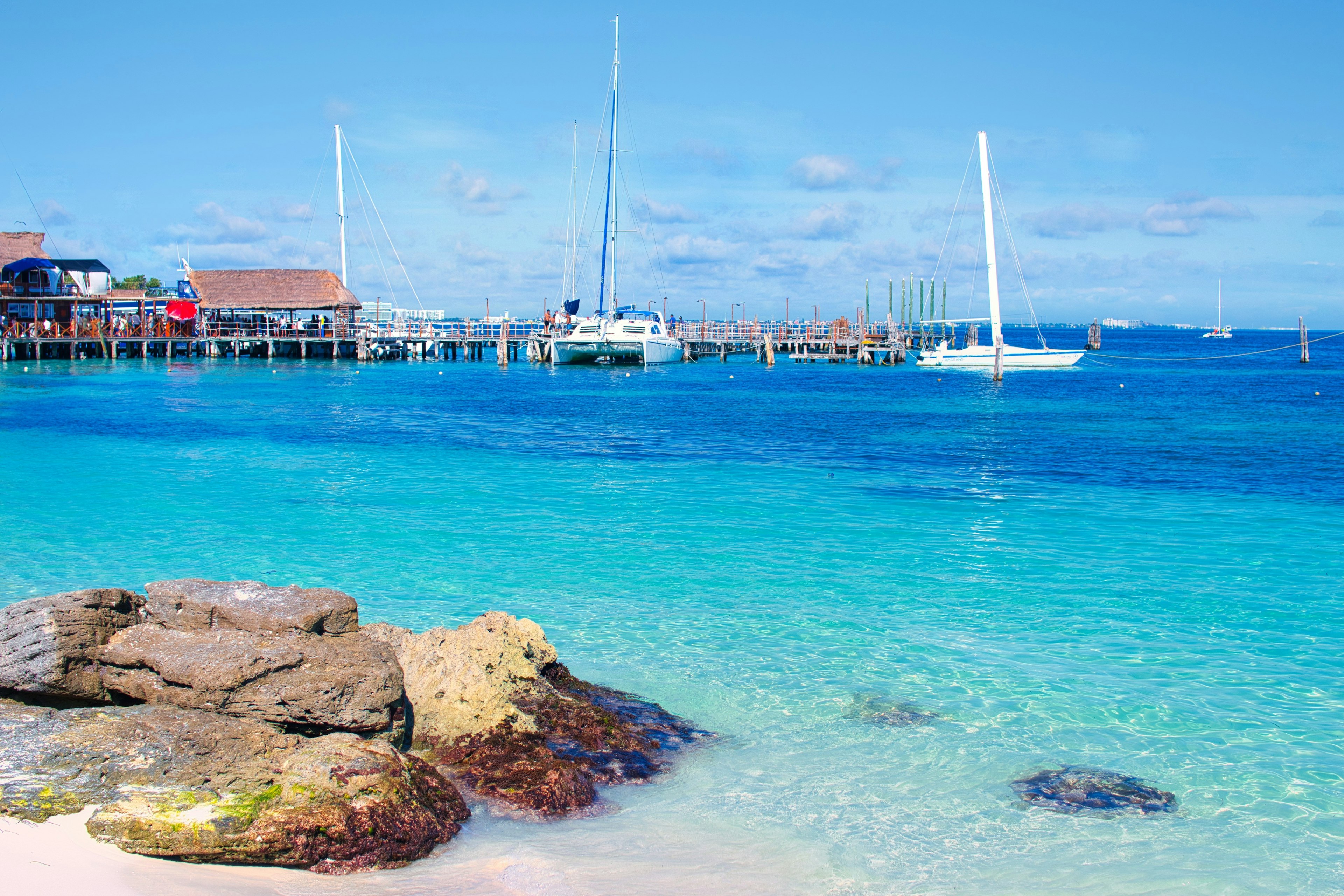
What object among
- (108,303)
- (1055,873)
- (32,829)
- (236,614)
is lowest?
(1055,873)

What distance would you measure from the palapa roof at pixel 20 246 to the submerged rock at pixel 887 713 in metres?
57.5

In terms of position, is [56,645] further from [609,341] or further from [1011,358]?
[609,341]

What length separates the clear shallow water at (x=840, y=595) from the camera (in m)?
5.08

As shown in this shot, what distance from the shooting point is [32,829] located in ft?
14.4

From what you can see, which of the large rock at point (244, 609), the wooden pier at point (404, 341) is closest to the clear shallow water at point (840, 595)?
the large rock at point (244, 609)

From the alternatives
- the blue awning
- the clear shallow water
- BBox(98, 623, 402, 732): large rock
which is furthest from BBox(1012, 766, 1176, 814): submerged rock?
the blue awning

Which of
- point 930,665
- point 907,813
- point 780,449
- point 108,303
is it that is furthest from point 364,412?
point 108,303

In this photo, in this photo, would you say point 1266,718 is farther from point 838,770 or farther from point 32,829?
point 32,829

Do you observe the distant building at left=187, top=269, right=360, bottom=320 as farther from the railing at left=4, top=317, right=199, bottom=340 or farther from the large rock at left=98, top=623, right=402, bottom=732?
the large rock at left=98, top=623, right=402, bottom=732

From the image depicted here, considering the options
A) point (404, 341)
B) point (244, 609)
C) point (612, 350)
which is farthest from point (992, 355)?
point (244, 609)

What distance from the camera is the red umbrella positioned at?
58125mm

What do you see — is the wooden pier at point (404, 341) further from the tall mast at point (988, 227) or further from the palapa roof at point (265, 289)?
the tall mast at point (988, 227)

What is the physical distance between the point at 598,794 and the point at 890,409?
2858 centimetres

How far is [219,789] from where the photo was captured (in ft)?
14.9
